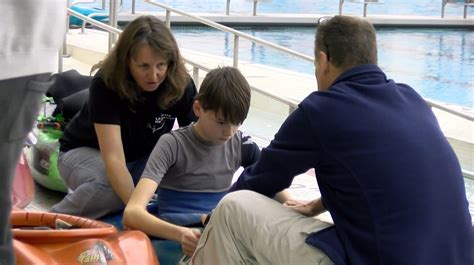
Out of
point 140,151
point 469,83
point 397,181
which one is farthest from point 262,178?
point 469,83

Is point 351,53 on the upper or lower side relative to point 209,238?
upper

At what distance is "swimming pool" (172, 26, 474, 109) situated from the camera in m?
13.2

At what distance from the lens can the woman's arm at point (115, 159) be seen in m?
3.93

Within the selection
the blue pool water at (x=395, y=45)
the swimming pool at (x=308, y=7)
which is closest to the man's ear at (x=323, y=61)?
the blue pool water at (x=395, y=45)

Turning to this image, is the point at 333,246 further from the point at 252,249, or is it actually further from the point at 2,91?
the point at 2,91

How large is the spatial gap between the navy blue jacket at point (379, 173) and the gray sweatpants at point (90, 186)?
4.42ft

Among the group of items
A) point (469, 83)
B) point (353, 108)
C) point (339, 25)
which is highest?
point (339, 25)

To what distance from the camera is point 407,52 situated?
1678cm

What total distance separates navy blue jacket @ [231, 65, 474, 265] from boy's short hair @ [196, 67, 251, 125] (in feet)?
1.68

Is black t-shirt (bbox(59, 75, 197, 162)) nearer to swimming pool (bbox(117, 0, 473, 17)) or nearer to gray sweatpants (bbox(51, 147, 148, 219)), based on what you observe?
gray sweatpants (bbox(51, 147, 148, 219))

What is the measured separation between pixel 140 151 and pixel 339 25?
1.53 metres

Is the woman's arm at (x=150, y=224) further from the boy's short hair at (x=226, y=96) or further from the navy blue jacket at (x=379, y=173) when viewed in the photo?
the navy blue jacket at (x=379, y=173)

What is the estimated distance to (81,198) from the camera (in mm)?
4156

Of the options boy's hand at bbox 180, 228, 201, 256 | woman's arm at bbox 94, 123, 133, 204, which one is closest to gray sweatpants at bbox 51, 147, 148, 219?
woman's arm at bbox 94, 123, 133, 204
